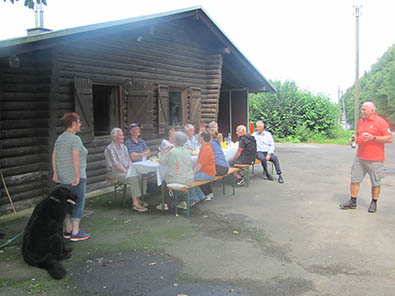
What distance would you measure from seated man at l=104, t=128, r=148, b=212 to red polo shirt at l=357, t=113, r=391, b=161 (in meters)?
3.66

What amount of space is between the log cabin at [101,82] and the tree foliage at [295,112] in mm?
9297

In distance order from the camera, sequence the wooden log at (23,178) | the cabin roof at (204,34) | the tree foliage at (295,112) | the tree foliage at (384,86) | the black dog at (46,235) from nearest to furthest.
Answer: the black dog at (46,235) → the cabin roof at (204,34) → the wooden log at (23,178) → the tree foliage at (295,112) → the tree foliage at (384,86)

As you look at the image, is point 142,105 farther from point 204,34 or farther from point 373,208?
point 373,208

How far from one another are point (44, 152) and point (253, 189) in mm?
4259

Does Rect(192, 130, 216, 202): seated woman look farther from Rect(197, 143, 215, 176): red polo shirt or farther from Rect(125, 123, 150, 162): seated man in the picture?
Rect(125, 123, 150, 162): seated man

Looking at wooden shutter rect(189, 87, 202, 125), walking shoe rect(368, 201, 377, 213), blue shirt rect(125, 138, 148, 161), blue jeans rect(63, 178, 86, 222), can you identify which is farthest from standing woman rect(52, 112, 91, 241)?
wooden shutter rect(189, 87, 202, 125)

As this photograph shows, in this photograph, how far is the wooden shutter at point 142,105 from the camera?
902 cm

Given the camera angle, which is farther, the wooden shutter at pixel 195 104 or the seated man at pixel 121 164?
the wooden shutter at pixel 195 104

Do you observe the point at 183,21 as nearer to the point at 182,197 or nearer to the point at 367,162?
the point at 182,197

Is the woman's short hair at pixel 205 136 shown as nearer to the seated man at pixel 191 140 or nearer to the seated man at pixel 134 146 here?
the seated man at pixel 134 146

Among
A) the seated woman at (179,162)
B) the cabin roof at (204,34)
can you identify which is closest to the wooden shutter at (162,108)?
the cabin roof at (204,34)

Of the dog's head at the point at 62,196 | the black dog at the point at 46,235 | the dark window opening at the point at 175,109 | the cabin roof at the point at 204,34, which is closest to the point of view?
the black dog at the point at 46,235

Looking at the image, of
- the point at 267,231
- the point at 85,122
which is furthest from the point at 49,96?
the point at 267,231

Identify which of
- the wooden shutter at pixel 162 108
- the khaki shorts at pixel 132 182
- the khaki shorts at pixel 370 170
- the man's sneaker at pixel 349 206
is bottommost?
the man's sneaker at pixel 349 206
